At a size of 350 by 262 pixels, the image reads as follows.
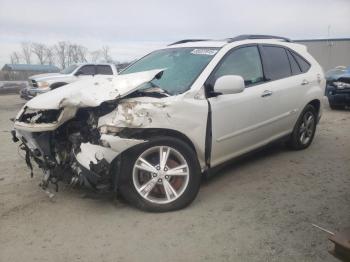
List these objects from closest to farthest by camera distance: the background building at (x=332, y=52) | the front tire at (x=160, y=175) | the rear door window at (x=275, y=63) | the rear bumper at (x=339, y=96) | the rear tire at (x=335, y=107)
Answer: the front tire at (x=160, y=175)
the rear door window at (x=275, y=63)
the rear bumper at (x=339, y=96)
the rear tire at (x=335, y=107)
the background building at (x=332, y=52)

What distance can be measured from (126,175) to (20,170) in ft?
7.50

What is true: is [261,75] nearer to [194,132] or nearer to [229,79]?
[229,79]

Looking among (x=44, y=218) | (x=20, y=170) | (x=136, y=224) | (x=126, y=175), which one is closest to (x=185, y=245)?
(x=136, y=224)

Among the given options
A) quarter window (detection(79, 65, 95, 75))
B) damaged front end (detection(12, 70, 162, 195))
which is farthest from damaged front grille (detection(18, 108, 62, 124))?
quarter window (detection(79, 65, 95, 75))

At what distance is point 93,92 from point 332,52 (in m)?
30.9

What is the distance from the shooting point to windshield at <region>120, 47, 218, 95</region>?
4445 mm

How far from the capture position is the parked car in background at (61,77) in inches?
555

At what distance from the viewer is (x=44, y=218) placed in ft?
13.0

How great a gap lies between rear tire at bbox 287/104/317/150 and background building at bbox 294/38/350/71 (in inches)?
1064

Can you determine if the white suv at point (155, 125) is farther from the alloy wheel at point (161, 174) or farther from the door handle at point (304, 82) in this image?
the door handle at point (304, 82)

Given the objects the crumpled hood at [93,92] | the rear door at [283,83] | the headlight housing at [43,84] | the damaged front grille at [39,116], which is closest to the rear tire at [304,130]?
the rear door at [283,83]

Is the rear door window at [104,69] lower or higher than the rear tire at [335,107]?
higher

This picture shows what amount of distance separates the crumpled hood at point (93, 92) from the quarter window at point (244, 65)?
900 millimetres

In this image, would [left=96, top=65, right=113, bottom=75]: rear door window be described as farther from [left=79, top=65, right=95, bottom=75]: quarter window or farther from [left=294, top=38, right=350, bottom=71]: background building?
[left=294, top=38, right=350, bottom=71]: background building
